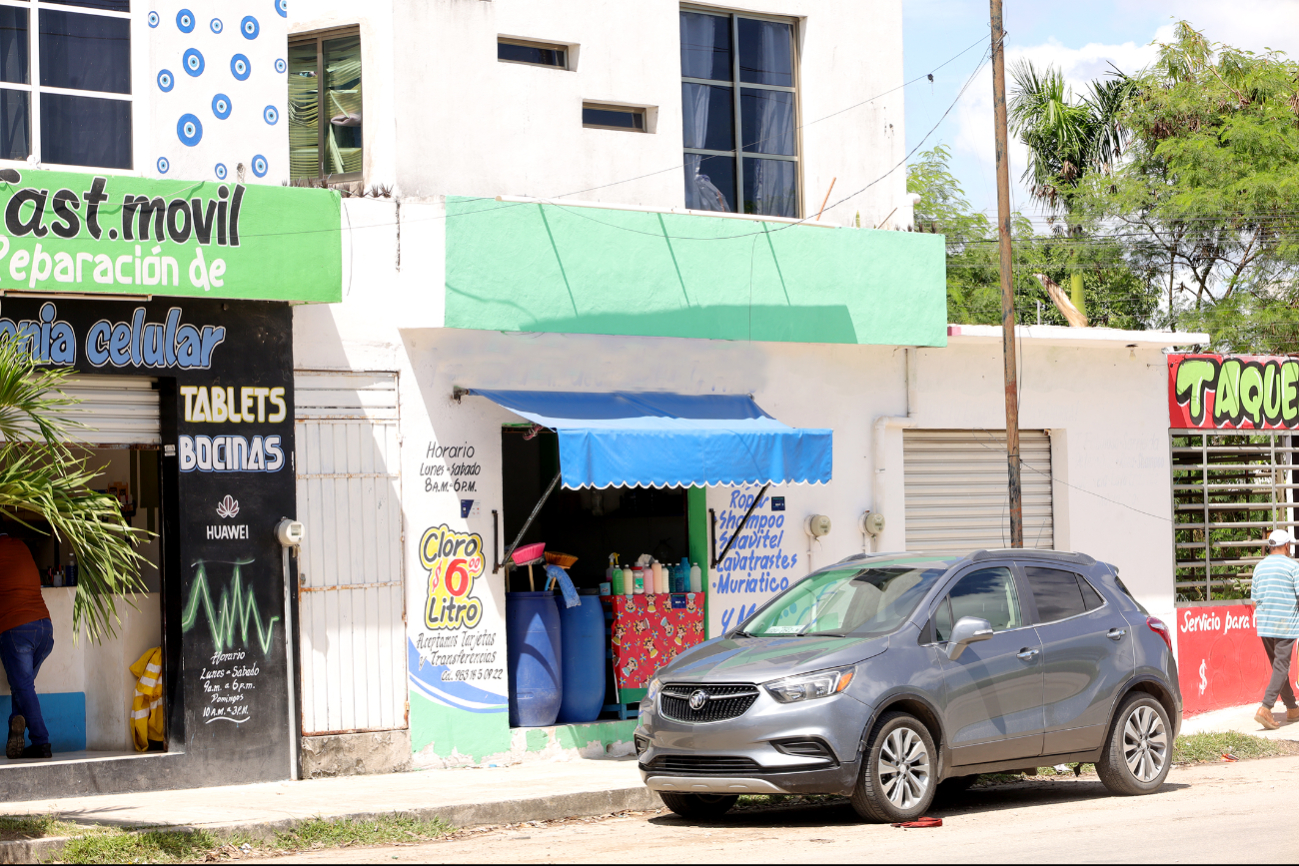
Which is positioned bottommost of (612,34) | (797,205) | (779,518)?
(779,518)

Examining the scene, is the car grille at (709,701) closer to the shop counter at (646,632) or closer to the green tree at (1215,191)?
the shop counter at (646,632)

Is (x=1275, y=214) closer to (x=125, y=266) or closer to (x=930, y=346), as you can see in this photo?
(x=930, y=346)

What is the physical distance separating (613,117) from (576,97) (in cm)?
59

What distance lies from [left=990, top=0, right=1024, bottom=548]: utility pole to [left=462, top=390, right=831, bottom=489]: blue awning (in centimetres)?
276

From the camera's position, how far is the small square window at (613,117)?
1463 centimetres

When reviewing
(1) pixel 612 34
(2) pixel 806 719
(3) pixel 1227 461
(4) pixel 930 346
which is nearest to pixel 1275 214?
(3) pixel 1227 461

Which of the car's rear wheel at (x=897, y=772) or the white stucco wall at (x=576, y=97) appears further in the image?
the white stucco wall at (x=576, y=97)

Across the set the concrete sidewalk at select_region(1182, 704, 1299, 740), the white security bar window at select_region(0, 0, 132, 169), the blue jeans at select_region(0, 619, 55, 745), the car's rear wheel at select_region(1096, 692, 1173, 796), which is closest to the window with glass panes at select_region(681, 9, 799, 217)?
the white security bar window at select_region(0, 0, 132, 169)

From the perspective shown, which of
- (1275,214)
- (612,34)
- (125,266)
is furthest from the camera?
(1275,214)

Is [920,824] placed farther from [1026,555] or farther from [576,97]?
[576,97]

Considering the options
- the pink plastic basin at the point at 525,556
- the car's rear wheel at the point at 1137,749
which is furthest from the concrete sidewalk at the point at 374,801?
the car's rear wheel at the point at 1137,749

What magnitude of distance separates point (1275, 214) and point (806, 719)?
25821 mm

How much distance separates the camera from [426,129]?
526 inches

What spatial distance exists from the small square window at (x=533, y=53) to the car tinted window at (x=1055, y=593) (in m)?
6.67
